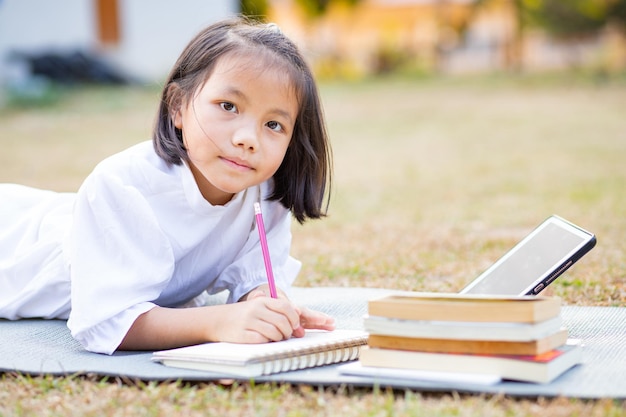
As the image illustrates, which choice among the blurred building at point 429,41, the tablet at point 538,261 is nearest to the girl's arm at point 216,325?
the tablet at point 538,261

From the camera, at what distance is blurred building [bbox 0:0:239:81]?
13445 mm

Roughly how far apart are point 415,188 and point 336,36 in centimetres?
1454

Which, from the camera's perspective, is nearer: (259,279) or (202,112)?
(202,112)

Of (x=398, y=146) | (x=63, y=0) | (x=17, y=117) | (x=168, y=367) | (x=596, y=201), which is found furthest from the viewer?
(x=63, y=0)

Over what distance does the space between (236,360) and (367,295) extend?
41.6 inches

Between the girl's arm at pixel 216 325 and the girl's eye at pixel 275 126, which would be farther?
the girl's eye at pixel 275 126

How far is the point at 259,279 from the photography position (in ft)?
8.22

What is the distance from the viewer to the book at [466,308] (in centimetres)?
173

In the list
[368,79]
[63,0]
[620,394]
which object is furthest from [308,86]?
[368,79]

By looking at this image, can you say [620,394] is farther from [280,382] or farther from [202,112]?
[202,112]

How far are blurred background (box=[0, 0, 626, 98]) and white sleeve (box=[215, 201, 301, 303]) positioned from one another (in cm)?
758

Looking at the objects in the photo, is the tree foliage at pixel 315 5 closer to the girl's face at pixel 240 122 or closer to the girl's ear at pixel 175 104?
the girl's ear at pixel 175 104

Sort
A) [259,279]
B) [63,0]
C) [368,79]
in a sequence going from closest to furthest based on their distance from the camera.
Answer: [259,279] → [63,0] → [368,79]

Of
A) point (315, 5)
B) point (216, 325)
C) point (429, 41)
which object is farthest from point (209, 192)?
point (429, 41)
